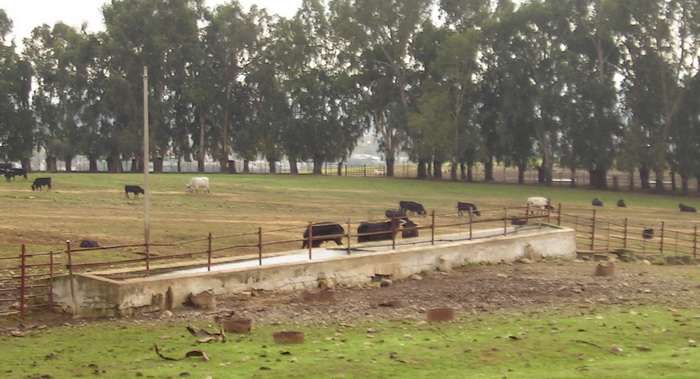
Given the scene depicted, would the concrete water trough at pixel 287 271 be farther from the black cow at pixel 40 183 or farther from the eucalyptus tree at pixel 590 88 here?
the eucalyptus tree at pixel 590 88

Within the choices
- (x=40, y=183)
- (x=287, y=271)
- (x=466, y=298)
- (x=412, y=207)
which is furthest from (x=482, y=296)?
(x=40, y=183)

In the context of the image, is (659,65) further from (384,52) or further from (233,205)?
(233,205)

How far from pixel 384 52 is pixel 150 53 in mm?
19234

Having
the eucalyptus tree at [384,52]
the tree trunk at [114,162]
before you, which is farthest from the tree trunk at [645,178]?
the tree trunk at [114,162]

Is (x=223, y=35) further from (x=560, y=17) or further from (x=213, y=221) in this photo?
(x=213, y=221)

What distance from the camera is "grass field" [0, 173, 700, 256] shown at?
28.9 metres

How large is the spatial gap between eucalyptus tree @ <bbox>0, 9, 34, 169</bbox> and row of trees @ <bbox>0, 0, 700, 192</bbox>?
18 centimetres

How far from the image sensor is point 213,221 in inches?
1341

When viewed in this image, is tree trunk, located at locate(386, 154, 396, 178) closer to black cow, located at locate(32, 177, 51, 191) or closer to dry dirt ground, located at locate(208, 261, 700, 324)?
black cow, located at locate(32, 177, 51, 191)

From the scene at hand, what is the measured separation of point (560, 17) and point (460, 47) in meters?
8.29

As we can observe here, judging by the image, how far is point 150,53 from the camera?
247 ft

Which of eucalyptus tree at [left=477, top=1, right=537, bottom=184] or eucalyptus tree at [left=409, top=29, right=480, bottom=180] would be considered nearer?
eucalyptus tree at [left=409, top=29, right=480, bottom=180]

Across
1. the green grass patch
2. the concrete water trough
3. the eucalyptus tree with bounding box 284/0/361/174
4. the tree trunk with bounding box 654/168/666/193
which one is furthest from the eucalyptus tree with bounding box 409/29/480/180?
the green grass patch

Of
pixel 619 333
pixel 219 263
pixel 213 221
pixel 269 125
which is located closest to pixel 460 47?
pixel 269 125
